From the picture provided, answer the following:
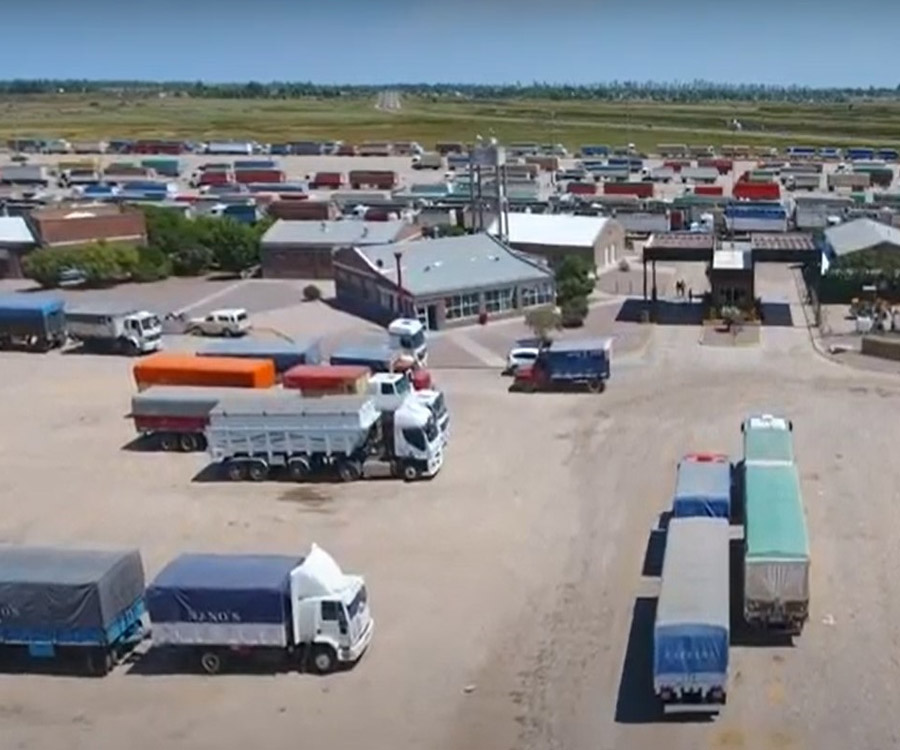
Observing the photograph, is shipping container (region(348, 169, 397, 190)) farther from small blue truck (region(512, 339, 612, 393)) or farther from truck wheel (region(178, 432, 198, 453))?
truck wheel (region(178, 432, 198, 453))

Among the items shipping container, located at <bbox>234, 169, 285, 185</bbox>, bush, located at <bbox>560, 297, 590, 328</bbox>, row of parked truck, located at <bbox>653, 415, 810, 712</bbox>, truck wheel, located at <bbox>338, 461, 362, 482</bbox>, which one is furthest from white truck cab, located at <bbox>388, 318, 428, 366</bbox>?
shipping container, located at <bbox>234, 169, 285, 185</bbox>

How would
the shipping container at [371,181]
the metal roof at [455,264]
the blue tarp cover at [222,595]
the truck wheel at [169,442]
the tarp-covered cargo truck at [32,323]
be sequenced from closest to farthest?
the blue tarp cover at [222,595]
the truck wheel at [169,442]
the tarp-covered cargo truck at [32,323]
the metal roof at [455,264]
the shipping container at [371,181]

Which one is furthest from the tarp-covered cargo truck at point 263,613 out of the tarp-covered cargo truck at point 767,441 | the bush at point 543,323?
the bush at point 543,323

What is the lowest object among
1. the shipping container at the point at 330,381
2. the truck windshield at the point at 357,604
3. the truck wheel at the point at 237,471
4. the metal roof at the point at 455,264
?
the truck wheel at the point at 237,471

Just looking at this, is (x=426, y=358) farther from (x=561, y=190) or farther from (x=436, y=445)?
(x=561, y=190)

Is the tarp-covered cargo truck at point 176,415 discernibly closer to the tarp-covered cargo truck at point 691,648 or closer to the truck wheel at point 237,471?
the truck wheel at point 237,471

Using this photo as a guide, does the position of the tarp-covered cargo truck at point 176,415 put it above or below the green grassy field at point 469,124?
below

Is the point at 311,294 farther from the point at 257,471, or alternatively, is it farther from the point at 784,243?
the point at 257,471

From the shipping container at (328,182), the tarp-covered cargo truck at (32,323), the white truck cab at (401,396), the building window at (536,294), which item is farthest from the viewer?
the shipping container at (328,182)

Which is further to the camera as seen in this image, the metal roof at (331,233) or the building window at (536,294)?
the metal roof at (331,233)
